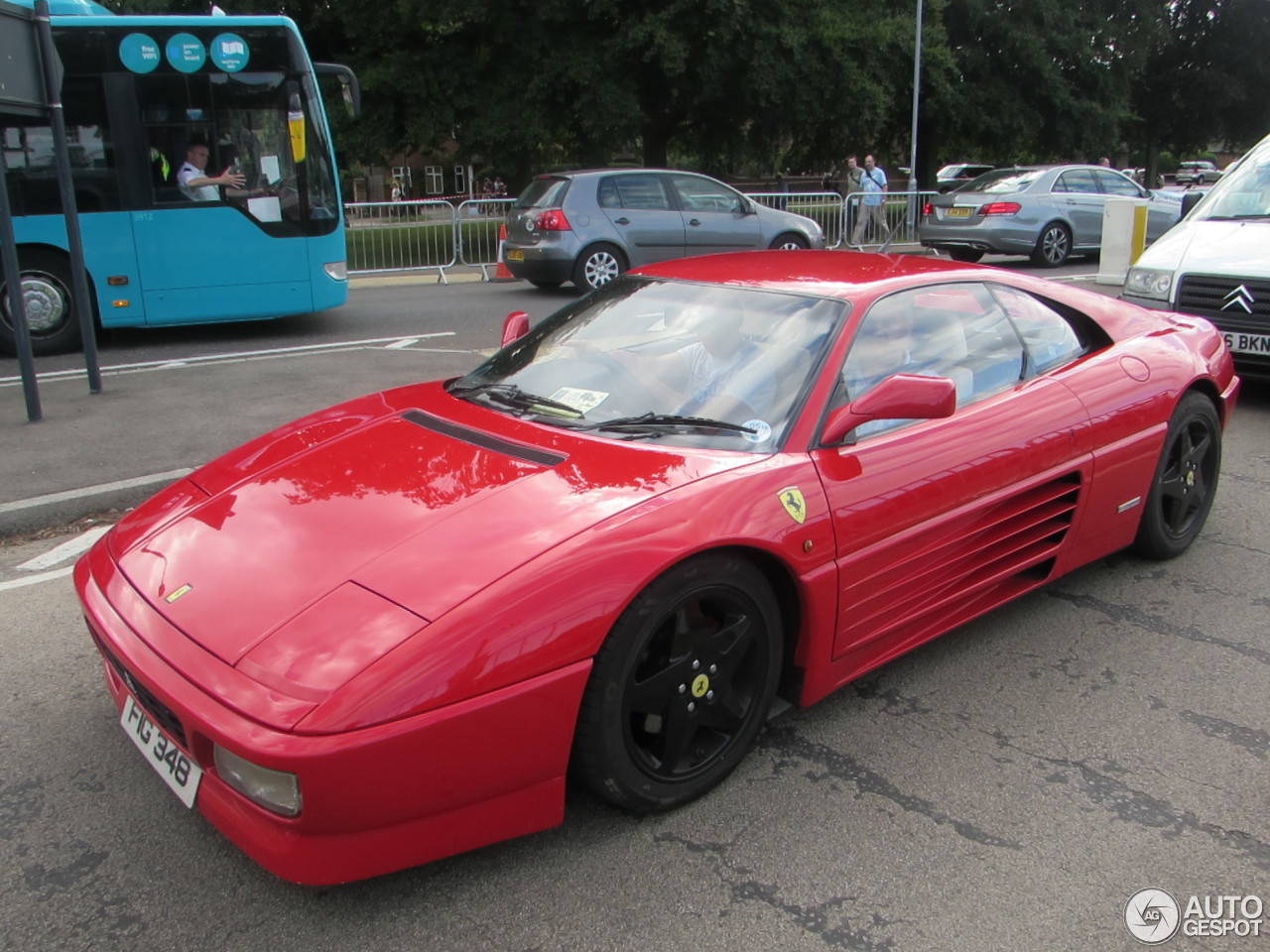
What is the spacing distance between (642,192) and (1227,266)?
7691 mm

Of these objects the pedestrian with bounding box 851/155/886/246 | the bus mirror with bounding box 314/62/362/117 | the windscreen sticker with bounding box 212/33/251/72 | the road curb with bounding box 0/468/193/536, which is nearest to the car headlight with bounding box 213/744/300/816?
the road curb with bounding box 0/468/193/536

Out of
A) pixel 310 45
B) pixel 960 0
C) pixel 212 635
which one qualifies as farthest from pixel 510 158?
pixel 212 635

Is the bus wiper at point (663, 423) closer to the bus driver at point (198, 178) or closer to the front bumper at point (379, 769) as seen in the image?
the front bumper at point (379, 769)

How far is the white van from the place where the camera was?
267 inches

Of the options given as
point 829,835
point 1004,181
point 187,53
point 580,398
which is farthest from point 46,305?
point 1004,181

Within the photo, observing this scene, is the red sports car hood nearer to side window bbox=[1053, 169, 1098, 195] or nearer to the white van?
the white van

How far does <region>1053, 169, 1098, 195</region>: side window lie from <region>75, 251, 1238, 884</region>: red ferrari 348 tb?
13.4 meters

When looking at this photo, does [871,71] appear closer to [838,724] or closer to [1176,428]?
[1176,428]

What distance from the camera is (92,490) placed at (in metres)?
5.30

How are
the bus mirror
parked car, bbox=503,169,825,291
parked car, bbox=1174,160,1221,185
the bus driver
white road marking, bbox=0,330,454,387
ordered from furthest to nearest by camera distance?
1. parked car, bbox=1174,160,1221,185
2. parked car, bbox=503,169,825,291
3. the bus mirror
4. the bus driver
5. white road marking, bbox=0,330,454,387

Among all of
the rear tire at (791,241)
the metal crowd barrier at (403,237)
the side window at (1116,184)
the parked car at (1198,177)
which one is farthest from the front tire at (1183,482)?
the parked car at (1198,177)

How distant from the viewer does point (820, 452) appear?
119 inches

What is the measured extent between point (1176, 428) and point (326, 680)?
11.8 feet

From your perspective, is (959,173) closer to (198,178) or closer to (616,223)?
(616,223)
